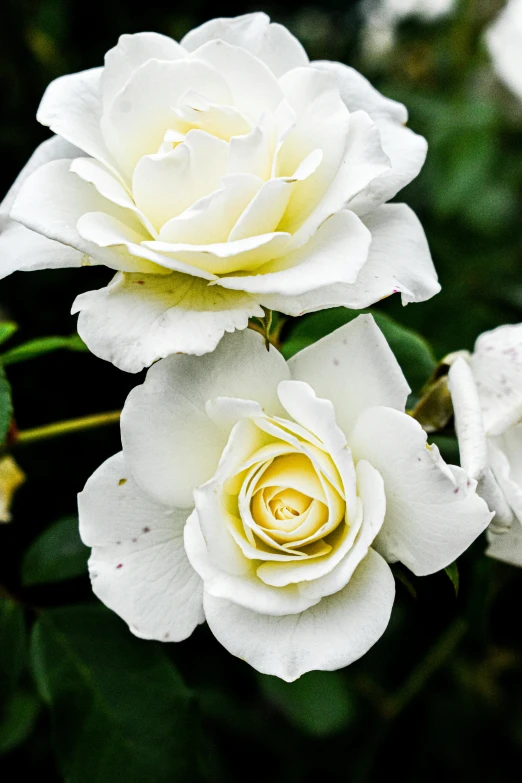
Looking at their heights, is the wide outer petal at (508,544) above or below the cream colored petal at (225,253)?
below

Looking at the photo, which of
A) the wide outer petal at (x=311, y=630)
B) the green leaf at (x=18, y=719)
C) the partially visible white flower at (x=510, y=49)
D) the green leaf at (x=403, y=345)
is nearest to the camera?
the wide outer petal at (x=311, y=630)

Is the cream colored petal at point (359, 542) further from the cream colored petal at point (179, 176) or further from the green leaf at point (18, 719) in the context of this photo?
the green leaf at point (18, 719)

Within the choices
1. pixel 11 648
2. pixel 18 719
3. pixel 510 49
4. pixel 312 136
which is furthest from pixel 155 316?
pixel 510 49

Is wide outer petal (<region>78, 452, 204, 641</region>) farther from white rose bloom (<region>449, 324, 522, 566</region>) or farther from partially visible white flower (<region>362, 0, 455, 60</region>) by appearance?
partially visible white flower (<region>362, 0, 455, 60</region>)

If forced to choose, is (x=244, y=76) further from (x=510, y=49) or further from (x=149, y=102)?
(x=510, y=49)

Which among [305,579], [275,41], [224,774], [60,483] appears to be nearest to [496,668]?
[224,774]

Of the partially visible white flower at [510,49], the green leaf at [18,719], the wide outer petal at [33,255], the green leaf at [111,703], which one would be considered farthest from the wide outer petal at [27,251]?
the partially visible white flower at [510,49]
